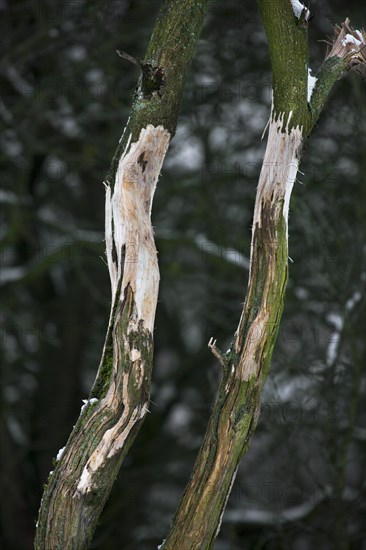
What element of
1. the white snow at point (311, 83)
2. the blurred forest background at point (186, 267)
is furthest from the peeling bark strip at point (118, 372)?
the blurred forest background at point (186, 267)

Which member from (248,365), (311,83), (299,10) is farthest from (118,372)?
(299,10)

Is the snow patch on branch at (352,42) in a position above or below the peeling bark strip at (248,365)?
above

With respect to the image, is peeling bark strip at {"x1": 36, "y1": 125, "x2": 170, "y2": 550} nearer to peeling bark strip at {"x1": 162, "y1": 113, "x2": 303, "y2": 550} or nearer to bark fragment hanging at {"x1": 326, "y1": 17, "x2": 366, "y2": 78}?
peeling bark strip at {"x1": 162, "y1": 113, "x2": 303, "y2": 550}

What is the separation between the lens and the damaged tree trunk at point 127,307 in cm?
208

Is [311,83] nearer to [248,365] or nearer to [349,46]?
[349,46]

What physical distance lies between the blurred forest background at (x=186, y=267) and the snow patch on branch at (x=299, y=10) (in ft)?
4.81

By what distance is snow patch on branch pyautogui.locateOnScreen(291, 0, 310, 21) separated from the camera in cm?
226

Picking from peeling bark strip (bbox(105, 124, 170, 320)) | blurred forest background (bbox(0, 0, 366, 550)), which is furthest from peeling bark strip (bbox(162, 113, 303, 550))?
blurred forest background (bbox(0, 0, 366, 550))

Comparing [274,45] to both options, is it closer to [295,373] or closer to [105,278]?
[295,373]

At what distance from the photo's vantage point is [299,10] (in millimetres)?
2270

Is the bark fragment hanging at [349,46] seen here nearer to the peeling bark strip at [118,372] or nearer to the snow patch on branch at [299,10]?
the snow patch on branch at [299,10]

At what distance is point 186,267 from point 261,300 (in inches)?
147

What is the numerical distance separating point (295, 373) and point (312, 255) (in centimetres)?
77

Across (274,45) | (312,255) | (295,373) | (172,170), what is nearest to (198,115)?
(172,170)
